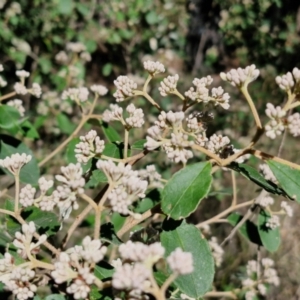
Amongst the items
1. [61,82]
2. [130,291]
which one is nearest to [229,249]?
[61,82]

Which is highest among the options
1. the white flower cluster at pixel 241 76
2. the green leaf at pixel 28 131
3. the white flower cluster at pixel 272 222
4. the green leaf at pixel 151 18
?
the white flower cluster at pixel 241 76

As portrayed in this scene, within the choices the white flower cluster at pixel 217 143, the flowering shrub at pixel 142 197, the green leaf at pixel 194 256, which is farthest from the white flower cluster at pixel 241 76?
the green leaf at pixel 194 256

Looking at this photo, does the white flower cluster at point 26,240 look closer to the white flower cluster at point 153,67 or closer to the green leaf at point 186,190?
the green leaf at point 186,190

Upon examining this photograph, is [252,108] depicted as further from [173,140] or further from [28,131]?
[28,131]

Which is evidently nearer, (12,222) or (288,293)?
(12,222)

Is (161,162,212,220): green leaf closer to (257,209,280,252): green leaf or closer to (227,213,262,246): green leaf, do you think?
(257,209,280,252): green leaf

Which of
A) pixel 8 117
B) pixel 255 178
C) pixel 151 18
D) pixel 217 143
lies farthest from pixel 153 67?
pixel 151 18

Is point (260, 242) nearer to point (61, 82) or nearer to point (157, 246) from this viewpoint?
point (157, 246)

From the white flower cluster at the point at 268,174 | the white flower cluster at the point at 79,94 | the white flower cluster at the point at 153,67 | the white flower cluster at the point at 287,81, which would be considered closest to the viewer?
the white flower cluster at the point at 287,81
